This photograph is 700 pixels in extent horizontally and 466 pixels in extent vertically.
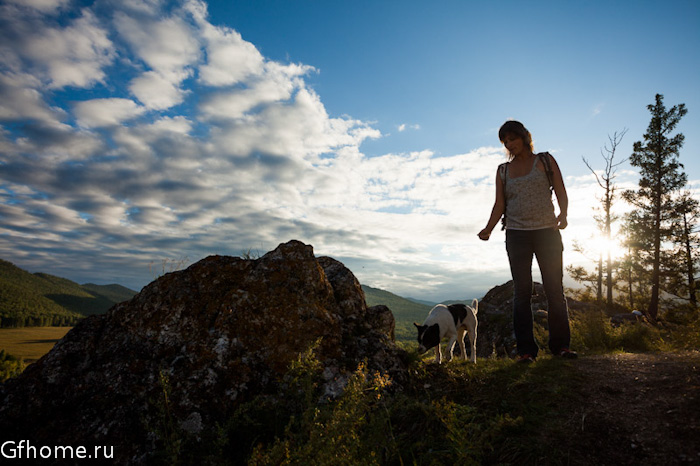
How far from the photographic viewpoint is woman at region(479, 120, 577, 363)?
509 cm

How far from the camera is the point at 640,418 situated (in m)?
2.85

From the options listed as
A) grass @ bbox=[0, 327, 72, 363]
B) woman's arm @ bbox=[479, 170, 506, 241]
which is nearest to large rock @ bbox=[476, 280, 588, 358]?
woman's arm @ bbox=[479, 170, 506, 241]

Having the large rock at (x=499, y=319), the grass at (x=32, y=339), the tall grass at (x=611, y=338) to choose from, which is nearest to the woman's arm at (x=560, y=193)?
the tall grass at (x=611, y=338)

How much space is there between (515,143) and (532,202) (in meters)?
1.00

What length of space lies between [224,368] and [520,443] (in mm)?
3032

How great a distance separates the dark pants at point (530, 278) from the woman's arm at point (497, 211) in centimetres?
28

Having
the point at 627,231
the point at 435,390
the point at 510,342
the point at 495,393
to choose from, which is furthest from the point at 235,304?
the point at 627,231

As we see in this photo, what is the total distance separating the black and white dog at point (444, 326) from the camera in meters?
7.02

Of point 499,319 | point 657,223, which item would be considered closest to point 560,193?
point 499,319

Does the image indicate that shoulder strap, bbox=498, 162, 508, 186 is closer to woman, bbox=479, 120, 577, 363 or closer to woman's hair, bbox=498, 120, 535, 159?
woman, bbox=479, 120, 577, 363

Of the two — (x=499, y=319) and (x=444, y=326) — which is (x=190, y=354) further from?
(x=499, y=319)

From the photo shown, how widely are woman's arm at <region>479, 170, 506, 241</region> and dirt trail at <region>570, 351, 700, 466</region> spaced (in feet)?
7.88

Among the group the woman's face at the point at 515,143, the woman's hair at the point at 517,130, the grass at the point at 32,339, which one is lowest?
the grass at the point at 32,339

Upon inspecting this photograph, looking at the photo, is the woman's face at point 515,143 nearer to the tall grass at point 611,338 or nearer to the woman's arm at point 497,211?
the woman's arm at point 497,211
